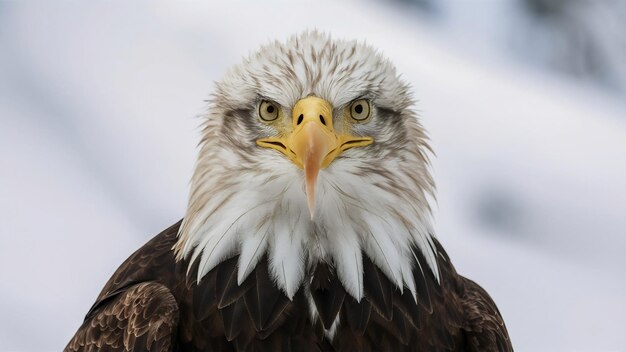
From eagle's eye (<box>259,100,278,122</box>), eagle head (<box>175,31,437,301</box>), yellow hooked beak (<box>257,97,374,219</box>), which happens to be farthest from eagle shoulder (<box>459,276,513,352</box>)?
eagle's eye (<box>259,100,278,122</box>)

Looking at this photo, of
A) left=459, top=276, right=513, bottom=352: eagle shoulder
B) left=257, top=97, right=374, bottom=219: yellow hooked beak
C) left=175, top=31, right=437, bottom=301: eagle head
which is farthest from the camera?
left=459, top=276, right=513, bottom=352: eagle shoulder

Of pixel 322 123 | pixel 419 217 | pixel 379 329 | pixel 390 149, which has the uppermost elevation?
pixel 322 123

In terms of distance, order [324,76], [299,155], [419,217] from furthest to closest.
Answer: [419,217] < [324,76] < [299,155]

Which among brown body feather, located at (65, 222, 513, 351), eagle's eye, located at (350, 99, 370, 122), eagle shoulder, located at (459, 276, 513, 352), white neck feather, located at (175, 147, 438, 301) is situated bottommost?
eagle shoulder, located at (459, 276, 513, 352)

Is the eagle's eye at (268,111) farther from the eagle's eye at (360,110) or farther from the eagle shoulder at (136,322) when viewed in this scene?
the eagle shoulder at (136,322)

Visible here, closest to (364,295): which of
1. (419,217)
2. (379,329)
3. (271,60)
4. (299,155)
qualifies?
(379,329)

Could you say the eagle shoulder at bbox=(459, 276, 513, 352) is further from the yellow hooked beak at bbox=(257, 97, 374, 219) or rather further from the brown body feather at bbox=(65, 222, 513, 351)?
the yellow hooked beak at bbox=(257, 97, 374, 219)

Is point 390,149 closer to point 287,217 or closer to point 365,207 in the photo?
point 365,207

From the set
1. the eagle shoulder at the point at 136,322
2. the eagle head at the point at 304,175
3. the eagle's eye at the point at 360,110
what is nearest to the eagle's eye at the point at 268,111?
the eagle head at the point at 304,175
